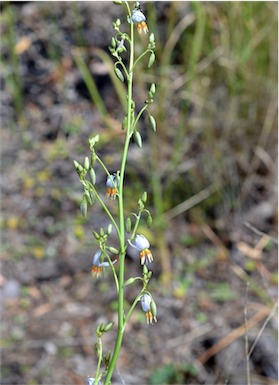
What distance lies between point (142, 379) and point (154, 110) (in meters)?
1.57

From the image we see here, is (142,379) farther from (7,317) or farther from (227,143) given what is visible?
(227,143)

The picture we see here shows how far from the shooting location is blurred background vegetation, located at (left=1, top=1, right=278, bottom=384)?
400 cm

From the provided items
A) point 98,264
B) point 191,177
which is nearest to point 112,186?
point 98,264

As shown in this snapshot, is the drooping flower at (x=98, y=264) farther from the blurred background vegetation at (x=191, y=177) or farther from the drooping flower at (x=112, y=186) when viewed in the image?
the blurred background vegetation at (x=191, y=177)

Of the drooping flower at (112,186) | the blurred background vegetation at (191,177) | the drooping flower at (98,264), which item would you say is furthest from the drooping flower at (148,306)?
the blurred background vegetation at (191,177)

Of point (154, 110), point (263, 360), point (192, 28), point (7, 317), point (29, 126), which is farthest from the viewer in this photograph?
point (29, 126)

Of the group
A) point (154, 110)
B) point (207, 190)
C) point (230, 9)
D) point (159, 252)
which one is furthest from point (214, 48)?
point (159, 252)

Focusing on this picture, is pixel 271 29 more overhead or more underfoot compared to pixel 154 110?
more overhead

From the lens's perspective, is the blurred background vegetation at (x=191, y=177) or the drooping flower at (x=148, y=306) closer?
the drooping flower at (x=148, y=306)

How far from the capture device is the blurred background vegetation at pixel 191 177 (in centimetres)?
400

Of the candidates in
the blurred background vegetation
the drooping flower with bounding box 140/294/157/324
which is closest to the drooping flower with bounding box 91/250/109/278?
the drooping flower with bounding box 140/294/157/324

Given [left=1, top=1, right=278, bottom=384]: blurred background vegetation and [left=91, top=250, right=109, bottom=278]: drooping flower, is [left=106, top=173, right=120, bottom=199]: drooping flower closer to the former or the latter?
[left=91, top=250, right=109, bottom=278]: drooping flower

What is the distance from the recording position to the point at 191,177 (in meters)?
4.24

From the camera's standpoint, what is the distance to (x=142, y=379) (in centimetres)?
348
